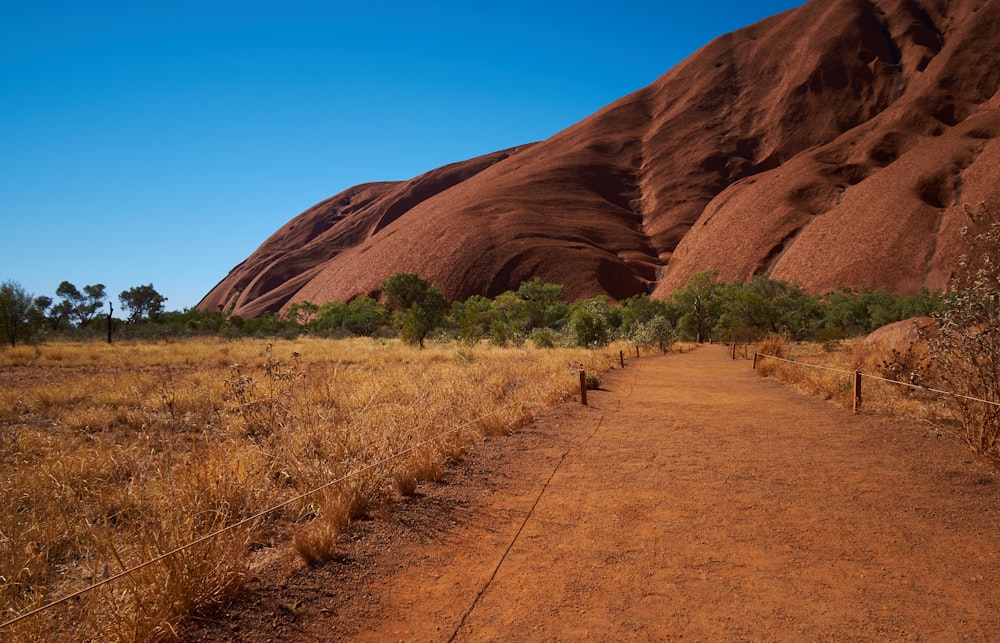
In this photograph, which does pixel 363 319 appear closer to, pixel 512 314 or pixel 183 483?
pixel 512 314

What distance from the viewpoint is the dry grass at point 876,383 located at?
7.60m

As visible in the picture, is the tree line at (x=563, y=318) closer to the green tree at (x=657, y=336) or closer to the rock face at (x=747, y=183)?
the green tree at (x=657, y=336)

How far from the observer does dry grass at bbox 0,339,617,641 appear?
2572mm

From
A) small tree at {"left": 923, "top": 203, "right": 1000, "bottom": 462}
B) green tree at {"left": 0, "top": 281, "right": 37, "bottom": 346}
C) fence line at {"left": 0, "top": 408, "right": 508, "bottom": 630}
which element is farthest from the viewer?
green tree at {"left": 0, "top": 281, "right": 37, "bottom": 346}

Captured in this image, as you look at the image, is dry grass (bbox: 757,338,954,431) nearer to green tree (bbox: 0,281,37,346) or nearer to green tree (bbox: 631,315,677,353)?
green tree (bbox: 631,315,677,353)

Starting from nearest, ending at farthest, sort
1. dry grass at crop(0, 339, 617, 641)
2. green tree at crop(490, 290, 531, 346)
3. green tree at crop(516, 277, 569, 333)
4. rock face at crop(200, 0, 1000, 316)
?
dry grass at crop(0, 339, 617, 641) → green tree at crop(490, 290, 531, 346) → green tree at crop(516, 277, 569, 333) → rock face at crop(200, 0, 1000, 316)

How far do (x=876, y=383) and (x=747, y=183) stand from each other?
252 feet

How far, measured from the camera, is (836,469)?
5.30 meters

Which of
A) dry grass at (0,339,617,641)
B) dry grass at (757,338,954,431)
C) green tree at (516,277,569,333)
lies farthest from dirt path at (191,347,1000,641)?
green tree at (516,277,569,333)

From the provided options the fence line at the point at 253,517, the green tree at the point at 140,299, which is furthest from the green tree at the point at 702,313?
the green tree at the point at 140,299

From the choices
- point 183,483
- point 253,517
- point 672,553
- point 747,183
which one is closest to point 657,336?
point 672,553

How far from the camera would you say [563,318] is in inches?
1604

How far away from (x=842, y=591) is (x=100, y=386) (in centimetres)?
1373

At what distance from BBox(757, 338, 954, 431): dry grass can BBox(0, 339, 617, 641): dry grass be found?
4.98m
